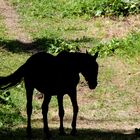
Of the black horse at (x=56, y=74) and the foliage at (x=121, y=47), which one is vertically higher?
the foliage at (x=121, y=47)

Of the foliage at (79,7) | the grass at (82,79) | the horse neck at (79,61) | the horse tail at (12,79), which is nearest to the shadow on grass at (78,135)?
the grass at (82,79)

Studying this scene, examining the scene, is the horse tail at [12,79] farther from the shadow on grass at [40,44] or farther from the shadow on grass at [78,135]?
the shadow on grass at [40,44]

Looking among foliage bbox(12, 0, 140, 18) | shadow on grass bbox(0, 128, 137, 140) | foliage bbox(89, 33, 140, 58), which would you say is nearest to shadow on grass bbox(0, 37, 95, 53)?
foliage bbox(89, 33, 140, 58)

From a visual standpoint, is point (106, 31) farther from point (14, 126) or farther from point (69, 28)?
point (14, 126)

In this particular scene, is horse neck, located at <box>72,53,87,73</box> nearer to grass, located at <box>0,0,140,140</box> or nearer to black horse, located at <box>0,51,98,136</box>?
black horse, located at <box>0,51,98,136</box>

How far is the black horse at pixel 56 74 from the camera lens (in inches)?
372

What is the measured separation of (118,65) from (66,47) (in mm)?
2784

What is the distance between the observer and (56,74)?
9641mm

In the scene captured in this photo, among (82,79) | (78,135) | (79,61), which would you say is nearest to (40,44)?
(82,79)

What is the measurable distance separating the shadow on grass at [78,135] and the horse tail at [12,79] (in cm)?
106

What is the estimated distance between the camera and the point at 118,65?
59.5 feet

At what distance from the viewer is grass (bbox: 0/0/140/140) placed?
38.7 ft

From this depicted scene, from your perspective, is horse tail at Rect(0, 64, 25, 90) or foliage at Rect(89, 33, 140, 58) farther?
foliage at Rect(89, 33, 140, 58)

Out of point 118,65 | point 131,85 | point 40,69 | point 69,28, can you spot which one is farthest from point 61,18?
point 40,69
